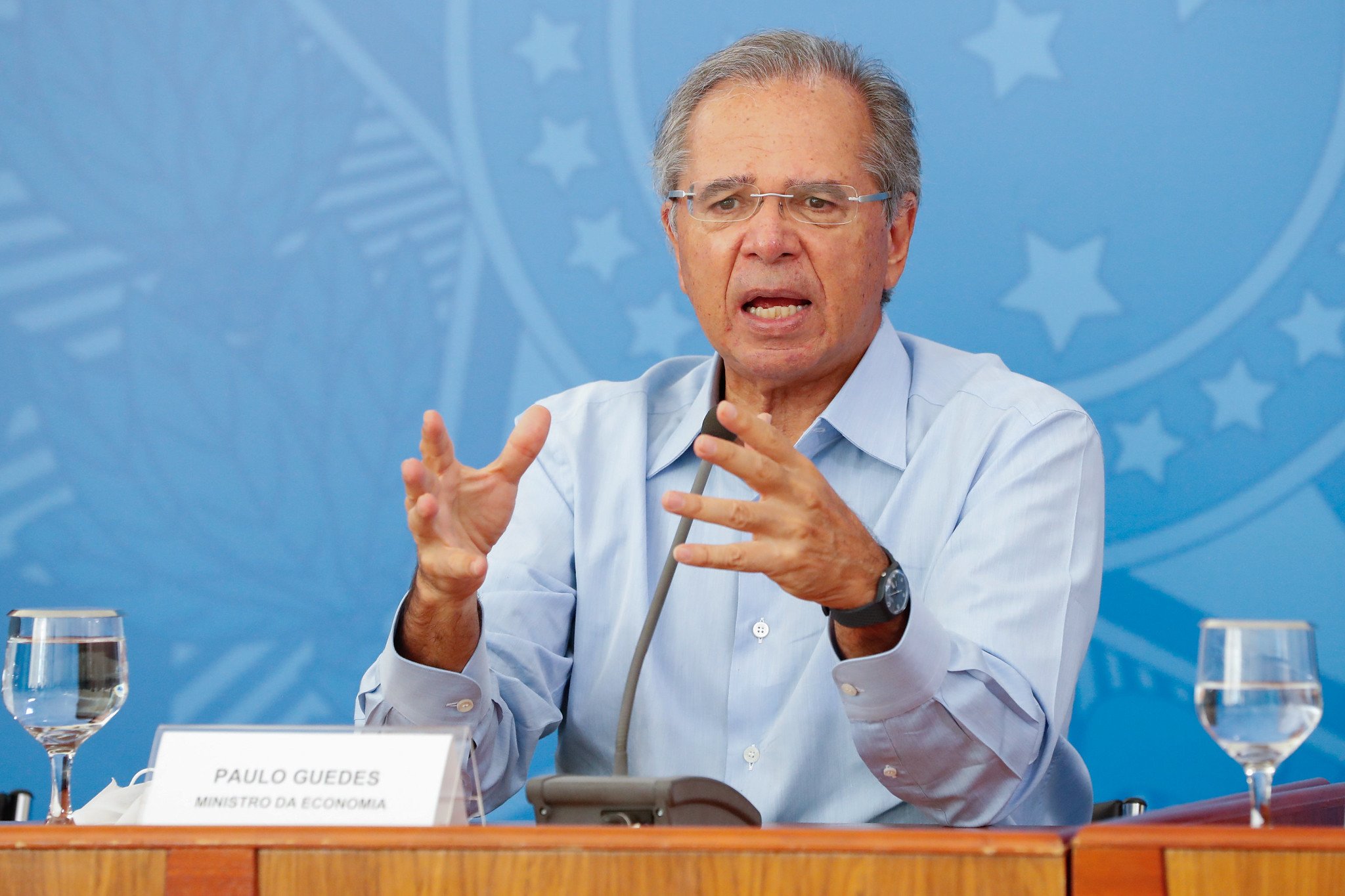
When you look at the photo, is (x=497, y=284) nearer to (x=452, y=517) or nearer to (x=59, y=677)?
(x=452, y=517)

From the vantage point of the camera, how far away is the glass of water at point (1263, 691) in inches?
40.2


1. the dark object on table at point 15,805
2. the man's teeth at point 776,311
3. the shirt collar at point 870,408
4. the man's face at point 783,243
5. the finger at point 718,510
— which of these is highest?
the man's face at point 783,243

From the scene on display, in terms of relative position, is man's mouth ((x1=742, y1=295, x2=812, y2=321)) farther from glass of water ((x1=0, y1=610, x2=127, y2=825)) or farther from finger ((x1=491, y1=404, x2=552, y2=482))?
glass of water ((x1=0, y1=610, x2=127, y2=825))

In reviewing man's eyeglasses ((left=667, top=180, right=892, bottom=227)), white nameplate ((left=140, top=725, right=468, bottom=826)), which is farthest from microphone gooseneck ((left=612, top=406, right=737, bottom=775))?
man's eyeglasses ((left=667, top=180, right=892, bottom=227))

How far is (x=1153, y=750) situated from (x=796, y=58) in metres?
1.19

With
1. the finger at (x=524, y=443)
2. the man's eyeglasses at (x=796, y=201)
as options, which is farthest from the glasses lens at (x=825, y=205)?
the finger at (x=524, y=443)

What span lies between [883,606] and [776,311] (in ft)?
2.08

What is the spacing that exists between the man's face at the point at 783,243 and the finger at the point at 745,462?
2.12 ft

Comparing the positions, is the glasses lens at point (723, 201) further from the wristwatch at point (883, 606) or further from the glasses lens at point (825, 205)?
the wristwatch at point (883, 606)

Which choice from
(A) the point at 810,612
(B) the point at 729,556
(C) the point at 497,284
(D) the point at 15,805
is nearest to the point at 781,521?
(B) the point at 729,556

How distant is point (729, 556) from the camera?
1.13m

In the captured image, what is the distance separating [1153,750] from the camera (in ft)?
7.15

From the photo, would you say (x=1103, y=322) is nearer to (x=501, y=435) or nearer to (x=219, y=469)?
(x=501, y=435)

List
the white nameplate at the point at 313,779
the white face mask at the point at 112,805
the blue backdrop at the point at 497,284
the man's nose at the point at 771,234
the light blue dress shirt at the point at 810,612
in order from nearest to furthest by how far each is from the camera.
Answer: the white nameplate at the point at 313,779 < the white face mask at the point at 112,805 < the light blue dress shirt at the point at 810,612 < the man's nose at the point at 771,234 < the blue backdrop at the point at 497,284
